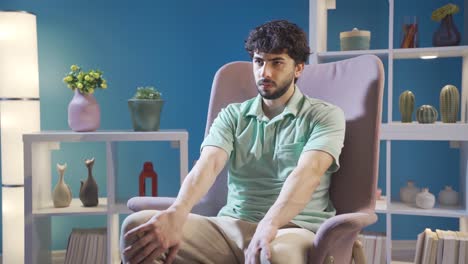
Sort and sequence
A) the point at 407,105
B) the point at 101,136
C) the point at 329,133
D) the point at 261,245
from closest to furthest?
the point at 261,245 < the point at 329,133 < the point at 101,136 < the point at 407,105

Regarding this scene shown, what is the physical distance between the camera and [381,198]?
2.92 metres

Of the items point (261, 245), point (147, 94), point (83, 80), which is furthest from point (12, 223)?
point (261, 245)

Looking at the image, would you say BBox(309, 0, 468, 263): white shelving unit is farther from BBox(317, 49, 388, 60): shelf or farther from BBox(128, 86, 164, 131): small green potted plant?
BBox(128, 86, 164, 131): small green potted plant

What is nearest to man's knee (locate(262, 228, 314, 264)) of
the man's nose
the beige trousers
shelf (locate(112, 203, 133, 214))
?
the beige trousers

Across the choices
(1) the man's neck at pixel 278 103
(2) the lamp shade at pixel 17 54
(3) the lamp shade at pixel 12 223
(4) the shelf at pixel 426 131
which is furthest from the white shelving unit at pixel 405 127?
(3) the lamp shade at pixel 12 223

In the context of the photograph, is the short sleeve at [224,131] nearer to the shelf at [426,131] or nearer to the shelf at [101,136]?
the shelf at [101,136]

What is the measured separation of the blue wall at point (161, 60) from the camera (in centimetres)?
300

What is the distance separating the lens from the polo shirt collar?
1756 millimetres

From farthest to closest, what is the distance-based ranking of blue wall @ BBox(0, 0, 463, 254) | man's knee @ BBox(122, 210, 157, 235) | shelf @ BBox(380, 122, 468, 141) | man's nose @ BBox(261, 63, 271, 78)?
blue wall @ BBox(0, 0, 463, 254)
shelf @ BBox(380, 122, 468, 141)
man's nose @ BBox(261, 63, 271, 78)
man's knee @ BBox(122, 210, 157, 235)

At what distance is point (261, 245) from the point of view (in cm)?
137

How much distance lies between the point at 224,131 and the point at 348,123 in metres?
0.43

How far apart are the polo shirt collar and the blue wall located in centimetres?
129

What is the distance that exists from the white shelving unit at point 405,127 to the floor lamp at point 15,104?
1418 millimetres

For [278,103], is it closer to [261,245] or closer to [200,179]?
[200,179]
